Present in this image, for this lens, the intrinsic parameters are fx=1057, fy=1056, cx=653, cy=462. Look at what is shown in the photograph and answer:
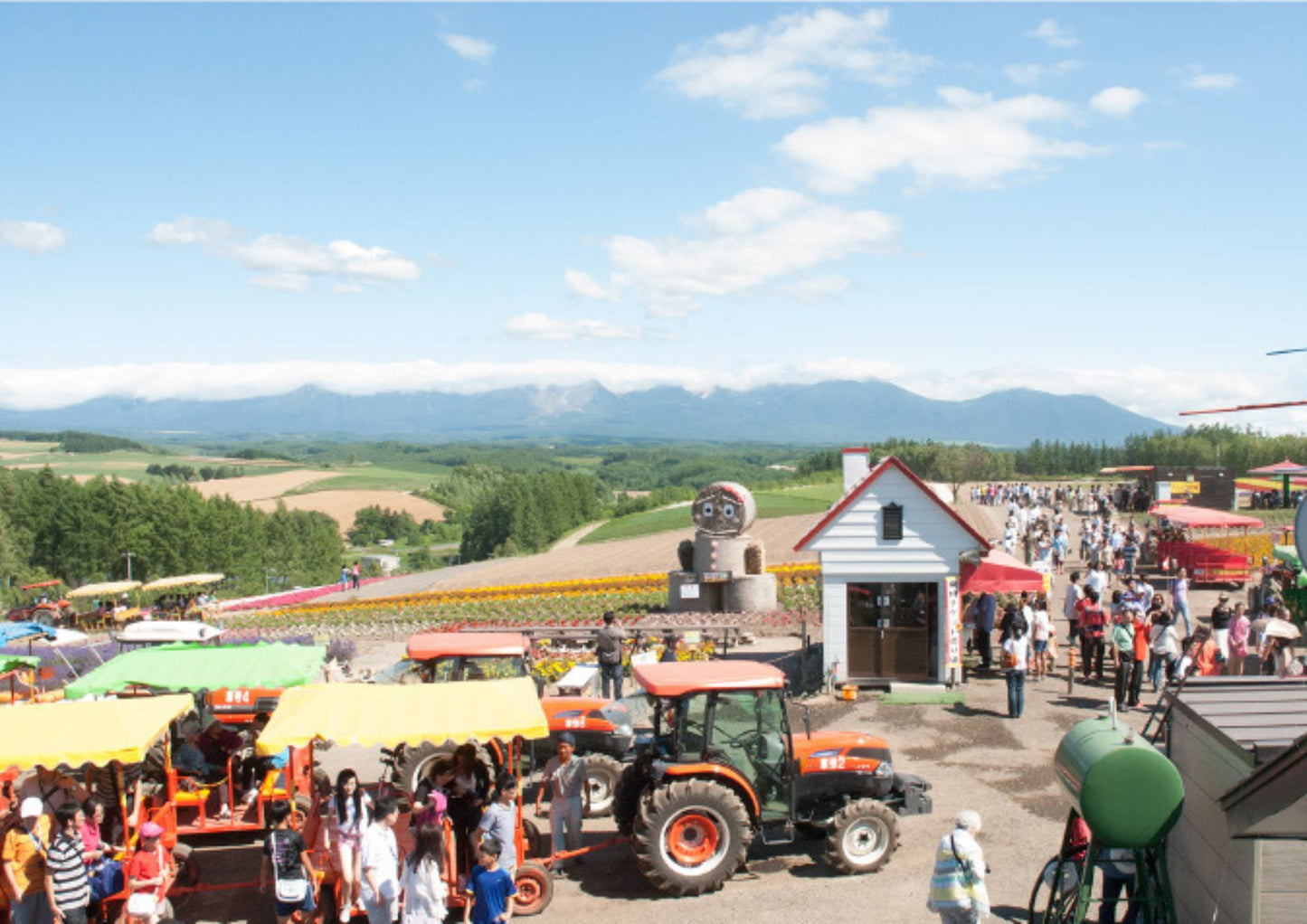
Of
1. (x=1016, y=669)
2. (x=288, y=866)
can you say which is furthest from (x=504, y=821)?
(x=1016, y=669)

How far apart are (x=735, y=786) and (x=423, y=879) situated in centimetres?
350

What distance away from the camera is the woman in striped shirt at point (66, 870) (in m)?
9.30

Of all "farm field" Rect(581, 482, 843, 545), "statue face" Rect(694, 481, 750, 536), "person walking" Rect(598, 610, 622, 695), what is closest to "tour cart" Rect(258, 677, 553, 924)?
"person walking" Rect(598, 610, 622, 695)

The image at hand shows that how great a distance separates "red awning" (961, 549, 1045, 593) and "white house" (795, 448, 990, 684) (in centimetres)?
74

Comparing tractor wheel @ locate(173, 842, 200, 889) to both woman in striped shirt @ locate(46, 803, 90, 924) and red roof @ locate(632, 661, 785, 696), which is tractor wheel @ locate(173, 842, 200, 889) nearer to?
woman in striped shirt @ locate(46, 803, 90, 924)

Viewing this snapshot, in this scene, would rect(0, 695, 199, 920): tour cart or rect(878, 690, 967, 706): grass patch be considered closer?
rect(0, 695, 199, 920): tour cart

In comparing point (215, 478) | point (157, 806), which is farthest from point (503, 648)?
point (215, 478)

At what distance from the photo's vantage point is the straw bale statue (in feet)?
100

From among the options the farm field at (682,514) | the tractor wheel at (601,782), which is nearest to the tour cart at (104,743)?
the tractor wheel at (601,782)

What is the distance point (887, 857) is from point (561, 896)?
11.8 feet

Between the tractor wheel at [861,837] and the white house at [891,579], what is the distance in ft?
28.9

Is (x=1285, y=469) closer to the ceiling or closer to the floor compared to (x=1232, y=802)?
closer to the ceiling

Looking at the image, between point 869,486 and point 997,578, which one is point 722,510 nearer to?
point 869,486

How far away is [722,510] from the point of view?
3070 cm
